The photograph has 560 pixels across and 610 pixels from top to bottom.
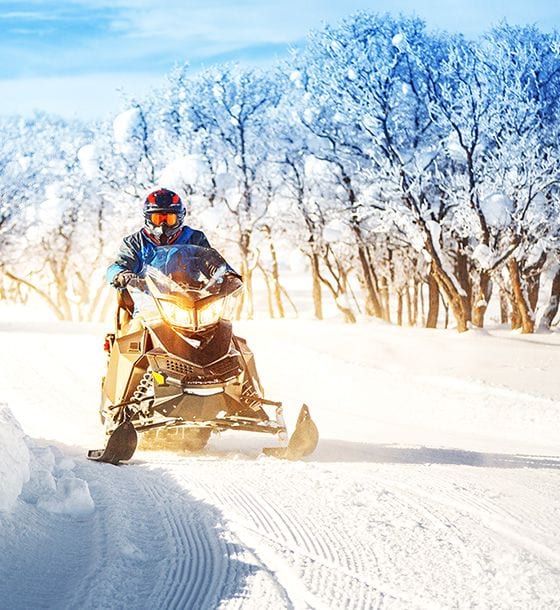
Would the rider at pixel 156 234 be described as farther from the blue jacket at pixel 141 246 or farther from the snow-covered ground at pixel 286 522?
the snow-covered ground at pixel 286 522

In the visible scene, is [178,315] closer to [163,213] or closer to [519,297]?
[163,213]

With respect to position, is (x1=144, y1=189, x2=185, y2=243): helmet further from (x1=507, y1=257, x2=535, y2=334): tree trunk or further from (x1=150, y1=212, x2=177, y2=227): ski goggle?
(x1=507, y1=257, x2=535, y2=334): tree trunk

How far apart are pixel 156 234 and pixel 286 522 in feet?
12.5

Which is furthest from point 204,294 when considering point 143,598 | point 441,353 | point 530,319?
point 530,319

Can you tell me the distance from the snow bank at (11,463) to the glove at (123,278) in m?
1.87

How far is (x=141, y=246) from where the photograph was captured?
26.7ft

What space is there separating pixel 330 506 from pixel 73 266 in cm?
4645

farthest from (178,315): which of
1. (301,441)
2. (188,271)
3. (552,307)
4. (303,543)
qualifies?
(552,307)

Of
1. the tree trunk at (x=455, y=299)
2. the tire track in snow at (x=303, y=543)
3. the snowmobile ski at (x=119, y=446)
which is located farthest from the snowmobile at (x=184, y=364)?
the tree trunk at (x=455, y=299)

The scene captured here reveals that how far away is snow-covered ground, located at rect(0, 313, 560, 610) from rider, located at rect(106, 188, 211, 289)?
1823mm

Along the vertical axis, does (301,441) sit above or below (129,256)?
below

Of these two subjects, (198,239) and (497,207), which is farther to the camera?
(497,207)

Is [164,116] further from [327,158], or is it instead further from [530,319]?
[530,319]

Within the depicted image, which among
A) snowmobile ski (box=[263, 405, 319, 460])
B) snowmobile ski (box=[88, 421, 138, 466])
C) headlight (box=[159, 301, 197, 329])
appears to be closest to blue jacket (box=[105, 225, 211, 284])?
headlight (box=[159, 301, 197, 329])
